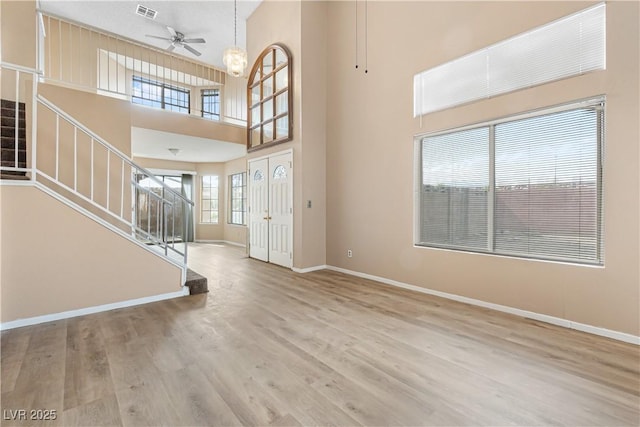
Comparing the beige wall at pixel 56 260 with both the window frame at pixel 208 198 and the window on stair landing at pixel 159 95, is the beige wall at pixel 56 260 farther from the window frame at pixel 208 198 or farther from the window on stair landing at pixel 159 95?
the window frame at pixel 208 198

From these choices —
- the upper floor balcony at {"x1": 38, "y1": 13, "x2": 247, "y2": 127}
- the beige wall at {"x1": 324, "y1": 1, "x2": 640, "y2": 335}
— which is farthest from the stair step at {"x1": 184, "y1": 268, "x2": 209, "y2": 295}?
the upper floor balcony at {"x1": 38, "y1": 13, "x2": 247, "y2": 127}

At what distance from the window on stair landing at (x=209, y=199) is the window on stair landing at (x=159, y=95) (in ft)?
7.57

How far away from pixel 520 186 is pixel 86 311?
4971 mm

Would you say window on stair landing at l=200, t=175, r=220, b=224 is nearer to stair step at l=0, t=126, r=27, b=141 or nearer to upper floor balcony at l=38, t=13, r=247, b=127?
upper floor balcony at l=38, t=13, r=247, b=127

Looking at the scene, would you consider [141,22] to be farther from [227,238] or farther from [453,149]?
[453,149]

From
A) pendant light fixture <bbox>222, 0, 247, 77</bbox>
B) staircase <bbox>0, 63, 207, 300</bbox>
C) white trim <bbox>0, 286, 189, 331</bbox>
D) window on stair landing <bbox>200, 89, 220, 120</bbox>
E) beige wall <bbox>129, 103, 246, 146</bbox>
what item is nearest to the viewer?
white trim <bbox>0, 286, 189, 331</bbox>

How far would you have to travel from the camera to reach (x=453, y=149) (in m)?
3.82

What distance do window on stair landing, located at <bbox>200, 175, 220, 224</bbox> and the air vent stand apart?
460 centimetres

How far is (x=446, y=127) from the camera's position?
3.79m

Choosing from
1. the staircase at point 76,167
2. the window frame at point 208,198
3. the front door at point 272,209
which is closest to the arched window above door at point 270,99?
the front door at point 272,209

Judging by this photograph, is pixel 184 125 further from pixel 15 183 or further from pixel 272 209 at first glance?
pixel 15 183

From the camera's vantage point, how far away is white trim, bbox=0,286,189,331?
2.82 metres

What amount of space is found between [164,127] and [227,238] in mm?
4456

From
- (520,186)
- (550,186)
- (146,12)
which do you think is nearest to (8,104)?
(146,12)
